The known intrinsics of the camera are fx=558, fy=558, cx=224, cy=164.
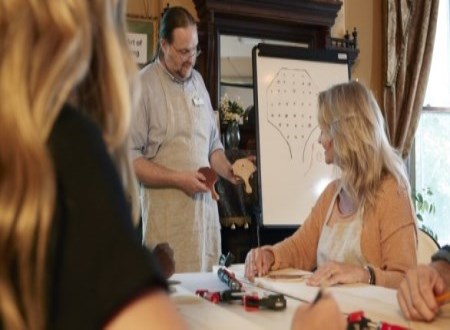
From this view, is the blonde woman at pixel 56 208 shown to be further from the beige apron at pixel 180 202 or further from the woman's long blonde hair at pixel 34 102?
the beige apron at pixel 180 202

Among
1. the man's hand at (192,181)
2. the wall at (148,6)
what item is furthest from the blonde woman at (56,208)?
the wall at (148,6)

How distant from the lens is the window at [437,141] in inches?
158

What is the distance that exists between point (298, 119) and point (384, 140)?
1315 millimetres

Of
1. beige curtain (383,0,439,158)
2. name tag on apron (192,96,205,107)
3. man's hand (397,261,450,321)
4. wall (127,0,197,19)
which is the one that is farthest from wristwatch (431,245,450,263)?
beige curtain (383,0,439,158)

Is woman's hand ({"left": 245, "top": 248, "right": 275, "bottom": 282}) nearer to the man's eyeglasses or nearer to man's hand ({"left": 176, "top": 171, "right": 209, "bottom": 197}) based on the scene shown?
man's hand ({"left": 176, "top": 171, "right": 209, "bottom": 197})

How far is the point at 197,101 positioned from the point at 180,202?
17.8 inches

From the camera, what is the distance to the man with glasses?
2303 millimetres

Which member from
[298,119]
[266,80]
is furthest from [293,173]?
[266,80]

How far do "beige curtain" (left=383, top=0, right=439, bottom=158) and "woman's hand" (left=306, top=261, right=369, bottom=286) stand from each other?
2452 millimetres

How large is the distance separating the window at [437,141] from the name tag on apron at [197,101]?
2.08 meters

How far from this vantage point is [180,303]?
111 centimetres

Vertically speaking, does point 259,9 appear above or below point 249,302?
above

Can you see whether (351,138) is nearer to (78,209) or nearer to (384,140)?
(384,140)

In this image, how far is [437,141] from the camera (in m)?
4.07
